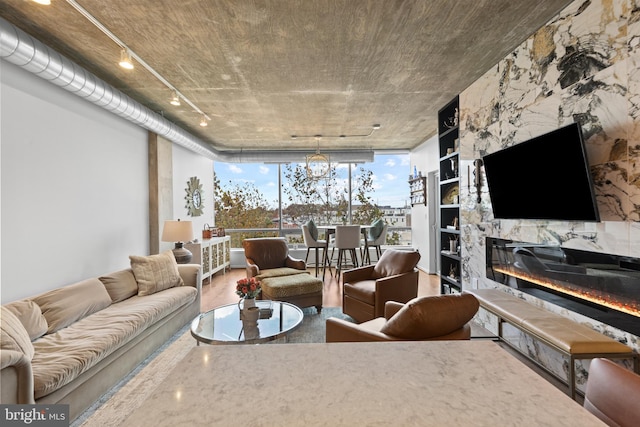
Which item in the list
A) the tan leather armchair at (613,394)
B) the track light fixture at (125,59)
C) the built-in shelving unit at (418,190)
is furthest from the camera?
the built-in shelving unit at (418,190)

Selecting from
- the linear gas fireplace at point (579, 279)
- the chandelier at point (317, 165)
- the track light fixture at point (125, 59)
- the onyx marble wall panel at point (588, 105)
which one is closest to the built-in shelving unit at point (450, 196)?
the onyx marble wall panel at point (588, 105)

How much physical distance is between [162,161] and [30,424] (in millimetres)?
4044

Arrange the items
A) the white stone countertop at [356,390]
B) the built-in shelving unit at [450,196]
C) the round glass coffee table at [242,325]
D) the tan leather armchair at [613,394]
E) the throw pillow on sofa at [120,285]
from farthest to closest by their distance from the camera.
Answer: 1. the built-in shelving unit at [450,196]
2. the throw pillow on sofa at [120,285]
3. the round glass coffee table at [242,325]
4. the tan leather armchair at [613,394]
5. the white stone countertop at [356,390]

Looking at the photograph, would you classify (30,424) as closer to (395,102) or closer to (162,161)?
(162,161)

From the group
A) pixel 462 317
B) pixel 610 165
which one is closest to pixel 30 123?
pixel 462 317

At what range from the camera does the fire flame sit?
191 cm

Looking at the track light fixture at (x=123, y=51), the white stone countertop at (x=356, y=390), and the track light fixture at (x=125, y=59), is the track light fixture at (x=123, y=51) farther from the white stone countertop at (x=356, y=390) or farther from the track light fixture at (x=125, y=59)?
the white stone countertop at (x=356, y=390)

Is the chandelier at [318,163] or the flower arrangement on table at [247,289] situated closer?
the flower arrangement on table at [247,289]

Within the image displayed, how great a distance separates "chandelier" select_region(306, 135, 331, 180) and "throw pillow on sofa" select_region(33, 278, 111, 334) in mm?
4000

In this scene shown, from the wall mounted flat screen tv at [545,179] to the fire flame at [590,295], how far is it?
52cm

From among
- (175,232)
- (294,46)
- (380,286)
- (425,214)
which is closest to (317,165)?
(425,214)

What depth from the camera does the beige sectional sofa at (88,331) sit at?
1.80 m
